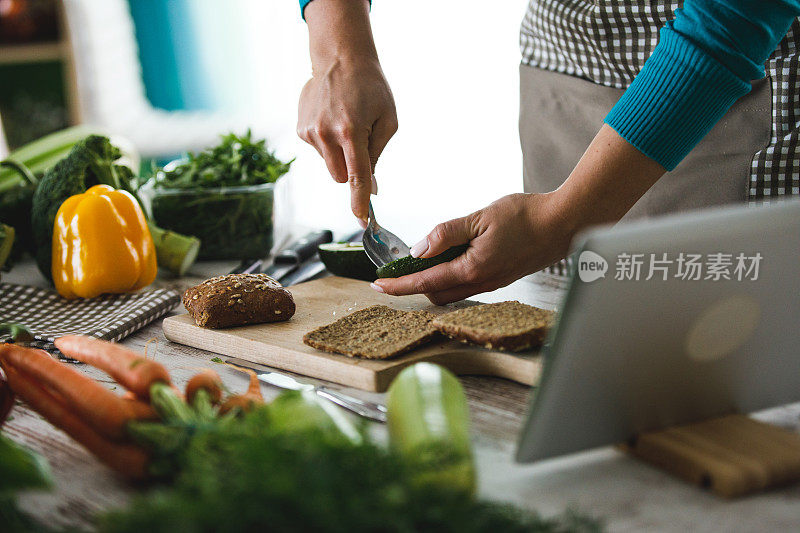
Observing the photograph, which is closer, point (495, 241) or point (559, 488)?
point (559, 488)

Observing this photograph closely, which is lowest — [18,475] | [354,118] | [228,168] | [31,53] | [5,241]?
[18,475]

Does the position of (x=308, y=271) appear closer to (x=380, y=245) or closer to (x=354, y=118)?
(x=380, y=245)

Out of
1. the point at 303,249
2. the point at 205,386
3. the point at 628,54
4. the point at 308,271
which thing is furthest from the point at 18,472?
the point at 628,54

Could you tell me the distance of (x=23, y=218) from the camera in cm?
203

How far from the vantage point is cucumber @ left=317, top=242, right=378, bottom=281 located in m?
1.75

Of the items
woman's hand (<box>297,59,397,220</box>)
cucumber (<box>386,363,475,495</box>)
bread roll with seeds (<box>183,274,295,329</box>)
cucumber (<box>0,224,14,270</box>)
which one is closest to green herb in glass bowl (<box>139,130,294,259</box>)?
cucumber (<box>0,224,14,270</box>)

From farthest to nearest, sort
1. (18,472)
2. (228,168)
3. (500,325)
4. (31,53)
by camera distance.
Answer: (31,53) < (228,168) < (500,325) < (18,472)

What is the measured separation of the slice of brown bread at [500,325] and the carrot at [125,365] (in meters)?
0.50

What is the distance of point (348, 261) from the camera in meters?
1.76

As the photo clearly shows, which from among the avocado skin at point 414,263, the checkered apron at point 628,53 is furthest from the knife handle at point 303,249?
the checkered apron at point 628,53

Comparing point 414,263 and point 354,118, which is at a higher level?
point 354,118

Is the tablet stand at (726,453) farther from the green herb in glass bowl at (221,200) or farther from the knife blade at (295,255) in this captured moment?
the green herb in glass bowl at (221,200)

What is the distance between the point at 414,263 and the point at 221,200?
0.72 m

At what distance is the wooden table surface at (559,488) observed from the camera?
79 cm
